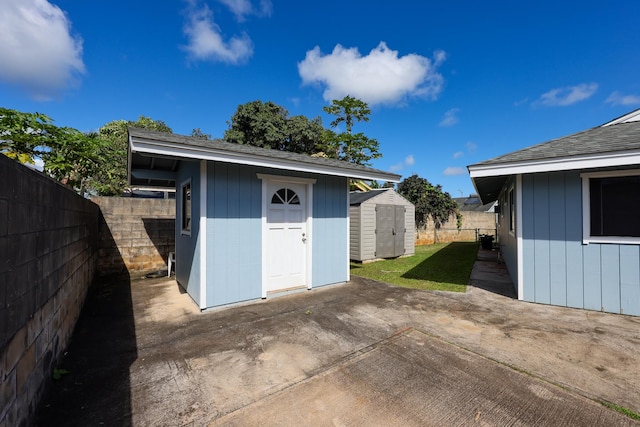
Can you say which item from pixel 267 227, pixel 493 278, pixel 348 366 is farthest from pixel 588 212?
pixel 267 227

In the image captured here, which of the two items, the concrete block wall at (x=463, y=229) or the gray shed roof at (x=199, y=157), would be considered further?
the concrete block wall at (x=463, y=229)

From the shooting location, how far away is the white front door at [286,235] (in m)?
4.93

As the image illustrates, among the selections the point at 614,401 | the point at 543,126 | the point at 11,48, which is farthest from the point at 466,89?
the point at 11,48

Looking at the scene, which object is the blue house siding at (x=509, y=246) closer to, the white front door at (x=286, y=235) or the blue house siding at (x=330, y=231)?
the blue house siding at (x=330, y=231)

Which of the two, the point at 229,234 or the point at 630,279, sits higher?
the point at 229,234

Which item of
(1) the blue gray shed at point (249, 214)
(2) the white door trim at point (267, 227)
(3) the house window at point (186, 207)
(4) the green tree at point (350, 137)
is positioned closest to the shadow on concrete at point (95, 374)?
(1) the blue gray shed at point (249, 214)

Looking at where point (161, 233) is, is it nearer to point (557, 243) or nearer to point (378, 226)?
point (378, 226)

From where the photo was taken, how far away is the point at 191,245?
15.9ft

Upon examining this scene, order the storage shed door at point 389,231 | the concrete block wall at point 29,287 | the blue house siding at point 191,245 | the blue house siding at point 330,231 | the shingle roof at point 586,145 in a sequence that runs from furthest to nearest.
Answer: the storage shed door at point 389,231, the blue house siding at point 330,231, the blue house siding at point 191,245, the shingle roof at point 586,145, the concrete block wall at point 29,287

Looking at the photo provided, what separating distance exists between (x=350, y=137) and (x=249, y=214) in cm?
1611

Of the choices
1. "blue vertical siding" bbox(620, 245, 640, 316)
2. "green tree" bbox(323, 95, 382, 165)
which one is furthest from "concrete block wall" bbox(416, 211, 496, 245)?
"blue vertical siding" bbox(620, 245, 640, 316)

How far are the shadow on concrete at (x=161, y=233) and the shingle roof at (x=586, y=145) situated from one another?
769 cm

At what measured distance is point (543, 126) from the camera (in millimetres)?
15609

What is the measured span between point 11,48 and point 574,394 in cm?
1196
